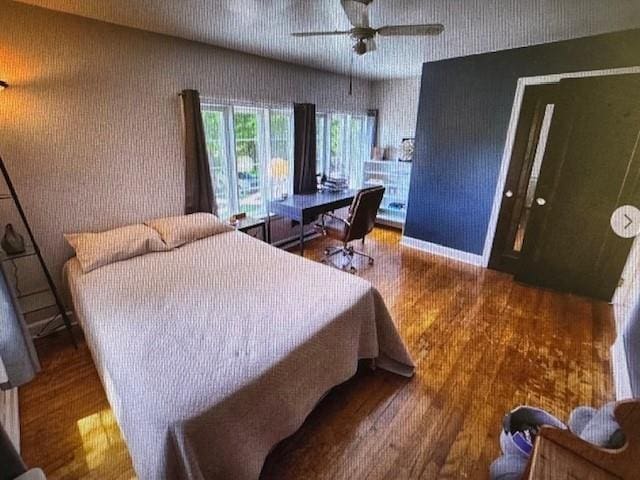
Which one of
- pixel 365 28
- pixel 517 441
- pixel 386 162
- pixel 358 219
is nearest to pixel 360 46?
pixel 365 28

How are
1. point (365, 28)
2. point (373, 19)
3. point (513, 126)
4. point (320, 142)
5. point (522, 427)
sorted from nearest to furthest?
1. point (522, 427)
2. point (365, 28)
3. point (373, 19)
4. point (513, 126)
5. point (320, 142)

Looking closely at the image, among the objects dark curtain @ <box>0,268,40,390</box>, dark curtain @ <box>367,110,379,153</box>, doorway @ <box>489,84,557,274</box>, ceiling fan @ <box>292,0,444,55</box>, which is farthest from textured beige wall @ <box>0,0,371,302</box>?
doorway @ <box>489,84,557,274</box>

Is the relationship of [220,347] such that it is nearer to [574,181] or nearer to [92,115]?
[92,115]

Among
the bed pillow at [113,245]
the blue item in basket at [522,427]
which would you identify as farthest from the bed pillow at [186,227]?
the blue item in basket at [522,427]

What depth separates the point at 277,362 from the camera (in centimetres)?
134

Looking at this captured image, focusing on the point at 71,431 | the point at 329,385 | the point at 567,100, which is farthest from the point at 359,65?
the point at 71,431

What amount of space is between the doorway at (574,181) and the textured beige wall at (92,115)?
3.13 metres

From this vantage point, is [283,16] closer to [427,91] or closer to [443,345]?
[427,91]

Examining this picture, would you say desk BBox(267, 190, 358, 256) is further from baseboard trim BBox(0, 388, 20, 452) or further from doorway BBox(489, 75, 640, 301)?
baseboard trim BBox(0, 388, 20, 452)

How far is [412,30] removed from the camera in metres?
1.92

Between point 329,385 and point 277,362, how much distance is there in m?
0.45

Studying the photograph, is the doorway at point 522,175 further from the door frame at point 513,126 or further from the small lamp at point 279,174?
the small lamp at point 279,174

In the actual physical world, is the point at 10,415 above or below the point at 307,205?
Result: below

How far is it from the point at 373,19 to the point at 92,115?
2.25 meters
